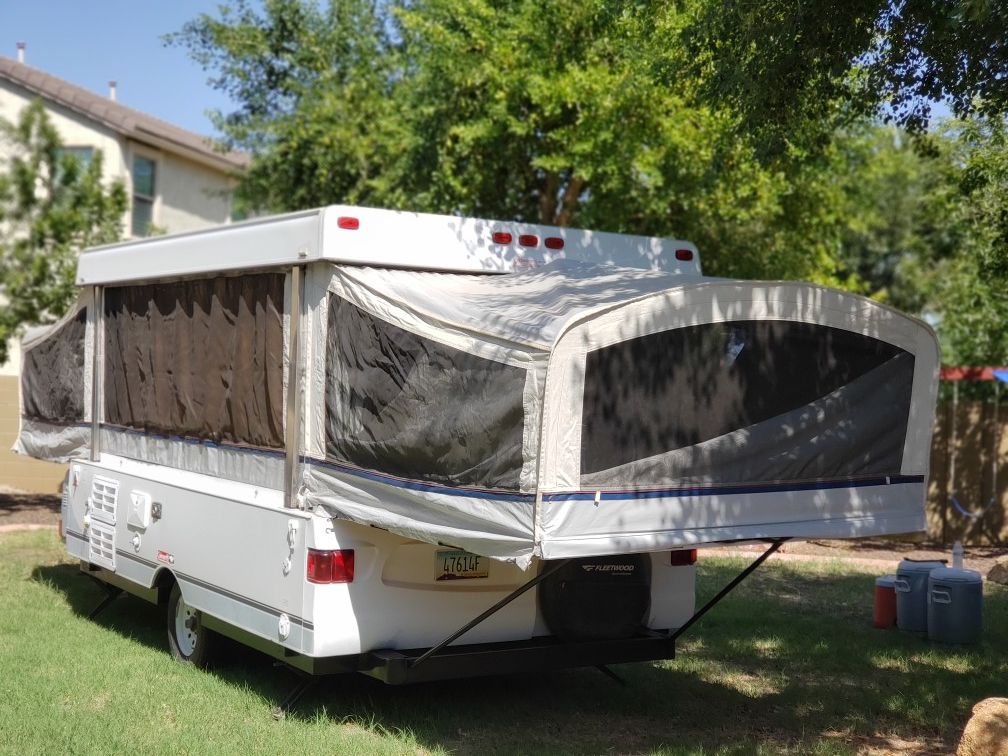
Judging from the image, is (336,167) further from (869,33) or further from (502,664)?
(502,664)

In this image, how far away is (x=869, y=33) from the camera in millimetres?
7926

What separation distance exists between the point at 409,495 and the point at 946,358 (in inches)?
984

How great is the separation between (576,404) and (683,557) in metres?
2.20

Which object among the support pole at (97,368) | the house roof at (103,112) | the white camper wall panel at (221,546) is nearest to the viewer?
the white camper wall panel at (221,546)

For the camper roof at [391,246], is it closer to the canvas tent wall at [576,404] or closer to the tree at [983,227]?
the canvas tent wall at [576,404]

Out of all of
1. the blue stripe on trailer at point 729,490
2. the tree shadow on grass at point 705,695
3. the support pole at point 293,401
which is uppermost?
the support pole at point 293,401

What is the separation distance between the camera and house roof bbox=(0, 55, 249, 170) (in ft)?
75.3

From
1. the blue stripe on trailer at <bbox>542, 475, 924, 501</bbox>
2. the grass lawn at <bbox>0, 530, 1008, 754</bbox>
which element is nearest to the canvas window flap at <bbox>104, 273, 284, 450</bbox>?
the grass lawn at <bbox>0, 530, 1008, 754</bbox>

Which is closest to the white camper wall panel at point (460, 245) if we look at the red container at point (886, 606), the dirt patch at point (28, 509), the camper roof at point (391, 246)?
the camper roof at point (391, 246)

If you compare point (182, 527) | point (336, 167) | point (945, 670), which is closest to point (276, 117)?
point (336, 167)

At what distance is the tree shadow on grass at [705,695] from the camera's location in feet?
21.5

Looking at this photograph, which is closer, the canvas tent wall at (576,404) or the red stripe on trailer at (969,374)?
the canvas tent wall at (576,404)

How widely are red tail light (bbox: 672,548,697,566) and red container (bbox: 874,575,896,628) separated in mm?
3214

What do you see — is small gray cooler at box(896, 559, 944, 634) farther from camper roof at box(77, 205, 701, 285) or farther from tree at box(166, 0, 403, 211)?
tree at box(166, 0, 403, 211)
